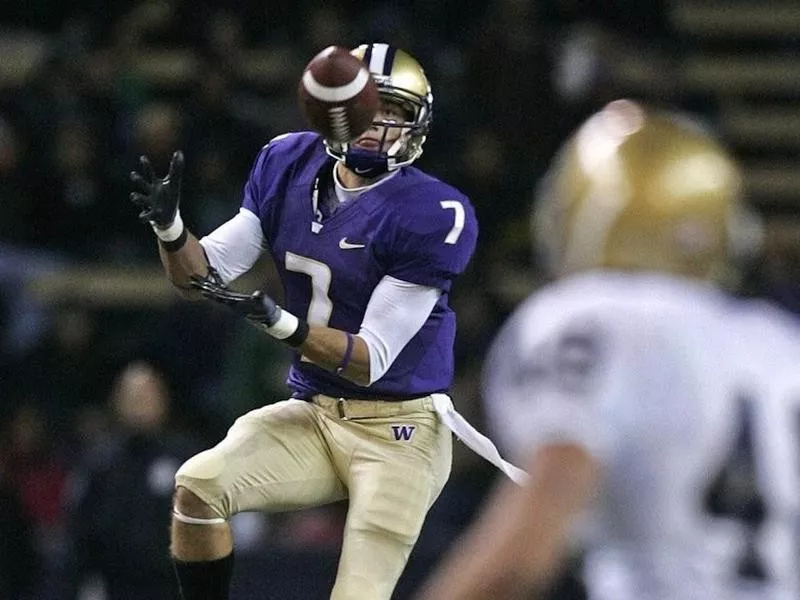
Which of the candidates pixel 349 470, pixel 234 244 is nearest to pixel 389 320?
pixel 349 470

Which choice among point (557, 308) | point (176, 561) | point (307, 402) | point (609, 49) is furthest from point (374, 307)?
point (609, 49)

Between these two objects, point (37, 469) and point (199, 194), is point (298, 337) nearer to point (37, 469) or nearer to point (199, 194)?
point (37, 469)

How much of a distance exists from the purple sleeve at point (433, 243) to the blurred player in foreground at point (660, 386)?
192cm

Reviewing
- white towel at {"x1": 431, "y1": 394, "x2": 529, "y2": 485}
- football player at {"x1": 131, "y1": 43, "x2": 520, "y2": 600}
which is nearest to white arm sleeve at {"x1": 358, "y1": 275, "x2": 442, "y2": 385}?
football player at {"x1": 131, "y1": 43, "x2": 520, "y2": 600}

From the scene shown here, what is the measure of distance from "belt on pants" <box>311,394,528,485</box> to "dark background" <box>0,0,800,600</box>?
194 cm

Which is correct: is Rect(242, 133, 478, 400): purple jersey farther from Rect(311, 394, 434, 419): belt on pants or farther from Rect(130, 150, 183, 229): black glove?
Rect(130, 150, 183, 229): black glove

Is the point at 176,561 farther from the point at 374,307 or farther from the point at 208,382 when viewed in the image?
the point at 208,382

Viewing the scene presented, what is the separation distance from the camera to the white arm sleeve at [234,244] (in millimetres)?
4934

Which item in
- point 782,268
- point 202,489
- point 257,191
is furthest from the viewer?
point 782,268

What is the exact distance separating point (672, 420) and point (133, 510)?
475 cm

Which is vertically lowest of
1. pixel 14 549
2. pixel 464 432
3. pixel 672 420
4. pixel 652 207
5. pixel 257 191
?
pixel 14 549

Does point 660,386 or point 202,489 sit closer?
point 660,386

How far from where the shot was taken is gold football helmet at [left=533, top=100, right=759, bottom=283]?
8.86 feet

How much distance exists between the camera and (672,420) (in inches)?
104
